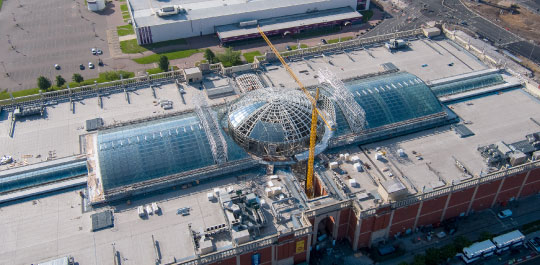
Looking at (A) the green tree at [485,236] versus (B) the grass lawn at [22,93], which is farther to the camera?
(B) the grass lawn at [22,93]

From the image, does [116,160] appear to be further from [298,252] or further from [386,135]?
[386,135]

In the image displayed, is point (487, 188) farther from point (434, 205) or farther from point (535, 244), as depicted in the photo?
point (535, 244)

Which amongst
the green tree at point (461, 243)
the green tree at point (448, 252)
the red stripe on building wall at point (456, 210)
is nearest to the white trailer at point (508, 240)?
the green tree at point (461, 243)

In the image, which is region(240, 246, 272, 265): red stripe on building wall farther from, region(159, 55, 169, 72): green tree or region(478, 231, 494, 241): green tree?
region(159, 55, 169, 72): green tree

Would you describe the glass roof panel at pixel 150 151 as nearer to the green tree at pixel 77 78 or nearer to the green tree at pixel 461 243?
the green tree at pixel 461 243

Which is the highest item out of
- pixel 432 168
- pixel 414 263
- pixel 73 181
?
pixel 432 168

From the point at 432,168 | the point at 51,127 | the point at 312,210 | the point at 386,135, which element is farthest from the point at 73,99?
the point at 432,168
